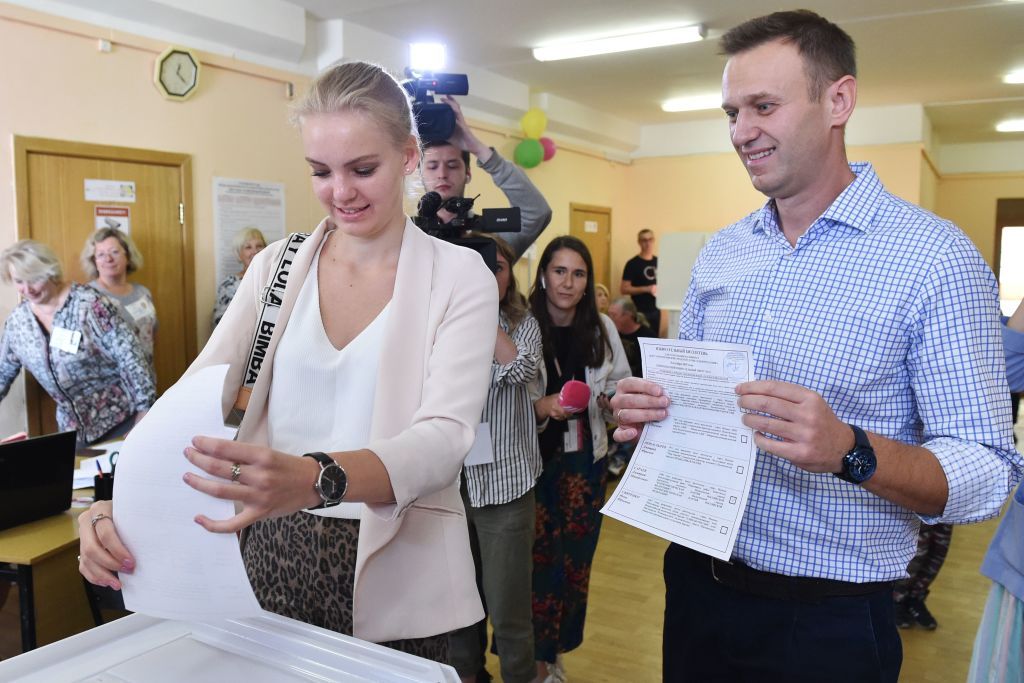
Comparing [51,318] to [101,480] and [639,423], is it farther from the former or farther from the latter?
[639,423]

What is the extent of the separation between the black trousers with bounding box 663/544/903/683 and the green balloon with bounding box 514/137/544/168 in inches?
259

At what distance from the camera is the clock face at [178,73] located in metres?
4.65

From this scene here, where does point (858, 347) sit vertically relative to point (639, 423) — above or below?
above

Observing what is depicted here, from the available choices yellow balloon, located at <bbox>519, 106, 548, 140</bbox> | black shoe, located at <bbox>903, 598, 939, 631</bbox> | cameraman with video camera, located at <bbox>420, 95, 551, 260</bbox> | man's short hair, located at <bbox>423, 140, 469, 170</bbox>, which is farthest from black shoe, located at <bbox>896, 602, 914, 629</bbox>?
yellow balloon, located at <bbox>519, 106, 548, 140</bbox>

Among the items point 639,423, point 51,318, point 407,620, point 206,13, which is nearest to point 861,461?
point 639,423

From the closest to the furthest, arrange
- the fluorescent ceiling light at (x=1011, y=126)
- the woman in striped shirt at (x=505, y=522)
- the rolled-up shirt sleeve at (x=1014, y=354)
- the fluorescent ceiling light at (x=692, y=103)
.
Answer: the rolled-up shirt sleeve at (x=1014, y=354), the woman in striped shirt at (x=505, y=522), the fluorescent ceiling light at (x=692, y=103), the fluorescent ceiling light at (x=1011, y=126)

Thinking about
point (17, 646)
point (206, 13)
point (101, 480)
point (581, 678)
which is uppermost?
point (206, 13)

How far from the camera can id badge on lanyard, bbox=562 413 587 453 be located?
9.44 feet

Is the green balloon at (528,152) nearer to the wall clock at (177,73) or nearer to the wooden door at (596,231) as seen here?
the wooden door at (596,231)

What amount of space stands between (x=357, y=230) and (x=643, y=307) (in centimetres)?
829

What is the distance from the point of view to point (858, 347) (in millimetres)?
1203

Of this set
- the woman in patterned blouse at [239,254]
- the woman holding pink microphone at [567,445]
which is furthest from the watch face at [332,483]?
the woman in patterned blouse at [239,254]

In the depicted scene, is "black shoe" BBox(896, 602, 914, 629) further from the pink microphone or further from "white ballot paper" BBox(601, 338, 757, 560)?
"white ballot paper" BBox(601, 338, 757, 560)

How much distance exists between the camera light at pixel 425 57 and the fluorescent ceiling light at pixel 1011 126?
10336mm
